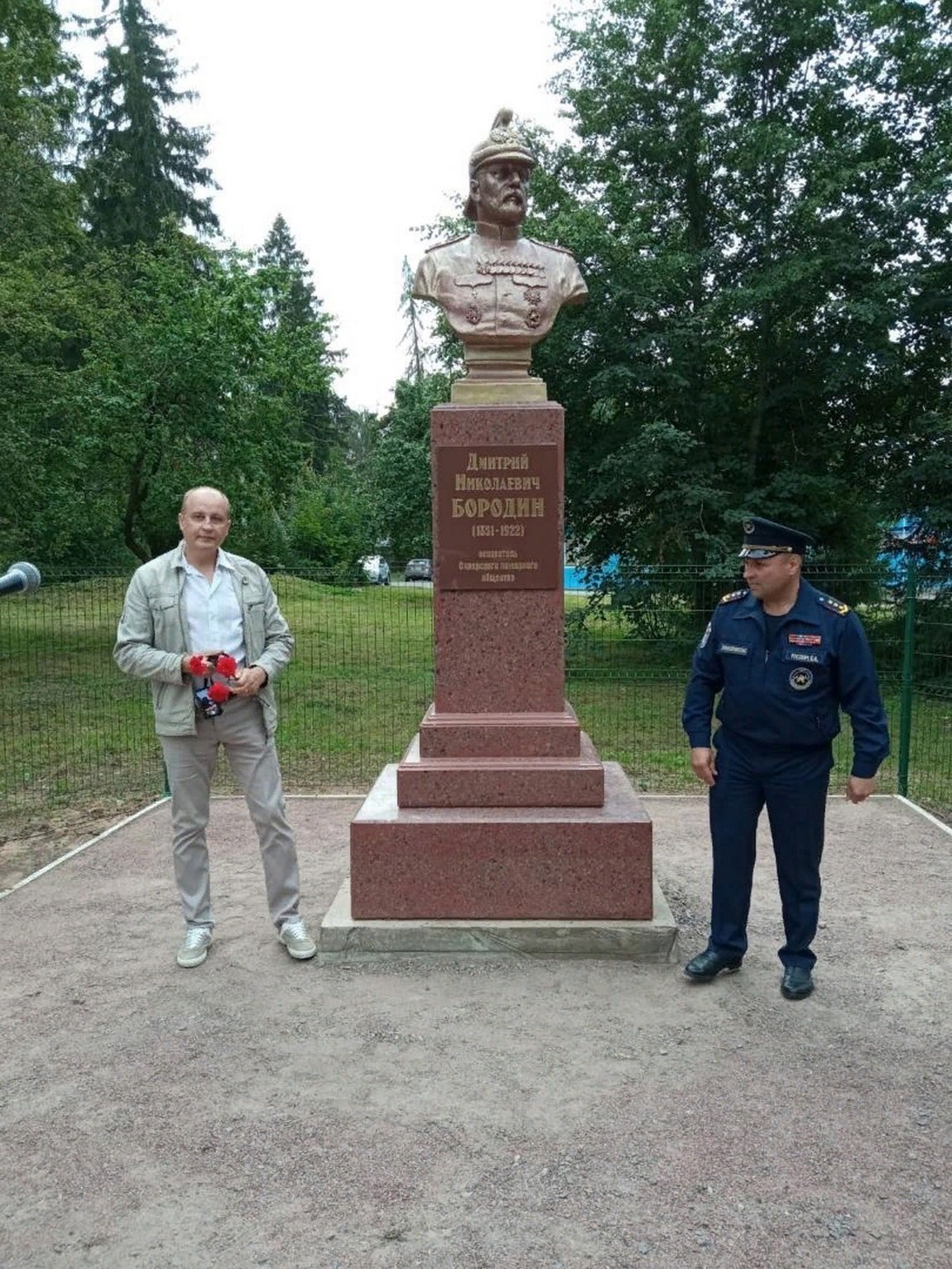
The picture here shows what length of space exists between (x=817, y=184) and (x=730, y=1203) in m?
12.5

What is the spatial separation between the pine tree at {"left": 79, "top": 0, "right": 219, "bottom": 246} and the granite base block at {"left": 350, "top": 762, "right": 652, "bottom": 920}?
80.0ft

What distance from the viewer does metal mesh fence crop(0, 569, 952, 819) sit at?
25.7ft

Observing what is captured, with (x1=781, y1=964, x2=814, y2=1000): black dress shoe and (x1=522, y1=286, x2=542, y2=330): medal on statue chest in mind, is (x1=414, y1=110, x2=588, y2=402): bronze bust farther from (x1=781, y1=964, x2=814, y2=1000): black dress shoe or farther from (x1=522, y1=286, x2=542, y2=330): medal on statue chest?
(x1=781, y1=964, x2=814, y2=1000): black dress shoe

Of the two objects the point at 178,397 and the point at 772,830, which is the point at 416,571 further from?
the point at 178,397

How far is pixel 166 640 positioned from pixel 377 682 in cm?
612

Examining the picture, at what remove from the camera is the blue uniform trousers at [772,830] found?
3578mm

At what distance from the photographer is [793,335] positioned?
→ 44.4 ft

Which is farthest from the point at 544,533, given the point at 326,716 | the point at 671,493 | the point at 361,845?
the point at 671,493

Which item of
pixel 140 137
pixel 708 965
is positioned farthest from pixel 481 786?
pixel 140 137

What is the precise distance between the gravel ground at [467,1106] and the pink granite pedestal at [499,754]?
30 centimetres

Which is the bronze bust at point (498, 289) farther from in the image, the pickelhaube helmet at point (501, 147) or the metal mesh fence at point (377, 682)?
the metal mesh fence at point (377, 682)

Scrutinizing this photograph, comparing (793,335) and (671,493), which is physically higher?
(793,335)

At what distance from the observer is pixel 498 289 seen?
4.54 metres

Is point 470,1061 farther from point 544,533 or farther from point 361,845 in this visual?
point 544,533
